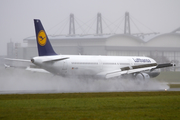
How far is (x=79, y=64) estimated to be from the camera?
38.0m

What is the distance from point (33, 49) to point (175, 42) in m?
58.9

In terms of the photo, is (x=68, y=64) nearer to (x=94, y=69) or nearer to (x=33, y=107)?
(x=94, y=69)

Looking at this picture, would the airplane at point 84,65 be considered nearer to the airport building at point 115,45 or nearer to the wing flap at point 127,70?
the wing flap at point 127,70

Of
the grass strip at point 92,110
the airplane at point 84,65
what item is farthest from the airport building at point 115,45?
the grass strip at point 92,110

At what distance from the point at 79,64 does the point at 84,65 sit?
2.45ft

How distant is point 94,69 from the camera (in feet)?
130

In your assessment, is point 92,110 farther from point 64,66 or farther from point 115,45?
point 115,45

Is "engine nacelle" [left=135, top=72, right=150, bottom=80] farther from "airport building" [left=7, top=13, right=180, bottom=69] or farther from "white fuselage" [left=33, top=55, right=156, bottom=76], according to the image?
"airport building" [left=7, top=13, right=180, bottom=69]

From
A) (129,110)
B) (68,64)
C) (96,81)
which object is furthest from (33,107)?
(96,81)

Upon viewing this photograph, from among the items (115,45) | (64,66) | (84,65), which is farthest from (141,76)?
(115,45)

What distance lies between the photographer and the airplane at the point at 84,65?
35.2m

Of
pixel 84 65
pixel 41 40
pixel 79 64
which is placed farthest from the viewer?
pixel 84 65

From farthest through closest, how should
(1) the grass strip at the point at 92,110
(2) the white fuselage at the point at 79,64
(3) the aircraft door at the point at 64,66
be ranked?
(3) the aircraft door at the point at 64,66
(2) the white fuselage at the point at 79,64
(1) the grass strip at the point at 92,110

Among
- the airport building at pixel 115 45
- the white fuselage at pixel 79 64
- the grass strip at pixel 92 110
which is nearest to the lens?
the grass strip at pixel 92 110
